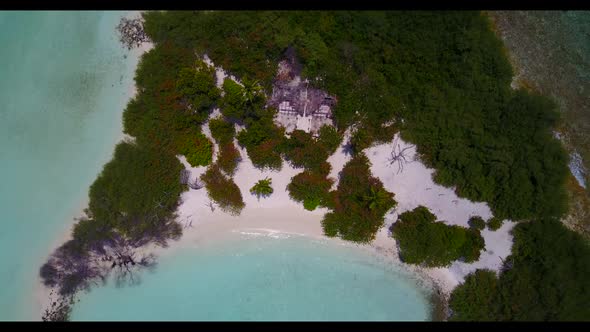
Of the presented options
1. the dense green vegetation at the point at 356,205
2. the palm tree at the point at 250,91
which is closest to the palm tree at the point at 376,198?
the dense green vegetation at the point at 356,205

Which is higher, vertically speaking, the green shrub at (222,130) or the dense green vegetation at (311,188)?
the green shrub at (222,130)

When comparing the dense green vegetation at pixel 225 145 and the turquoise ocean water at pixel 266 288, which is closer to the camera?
the dense green vegetation at pixel 225 145

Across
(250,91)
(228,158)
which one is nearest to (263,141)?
(228,158)

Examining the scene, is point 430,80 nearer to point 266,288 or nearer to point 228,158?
point 228,158

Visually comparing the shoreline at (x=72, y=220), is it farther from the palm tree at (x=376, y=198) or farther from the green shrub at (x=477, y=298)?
the green shrub at (x=477, y=298)

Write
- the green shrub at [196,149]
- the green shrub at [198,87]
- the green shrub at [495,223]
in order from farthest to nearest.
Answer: the green shrub at [495,223] → the green shrub at [196,149] → the green shrub at [198,87]
